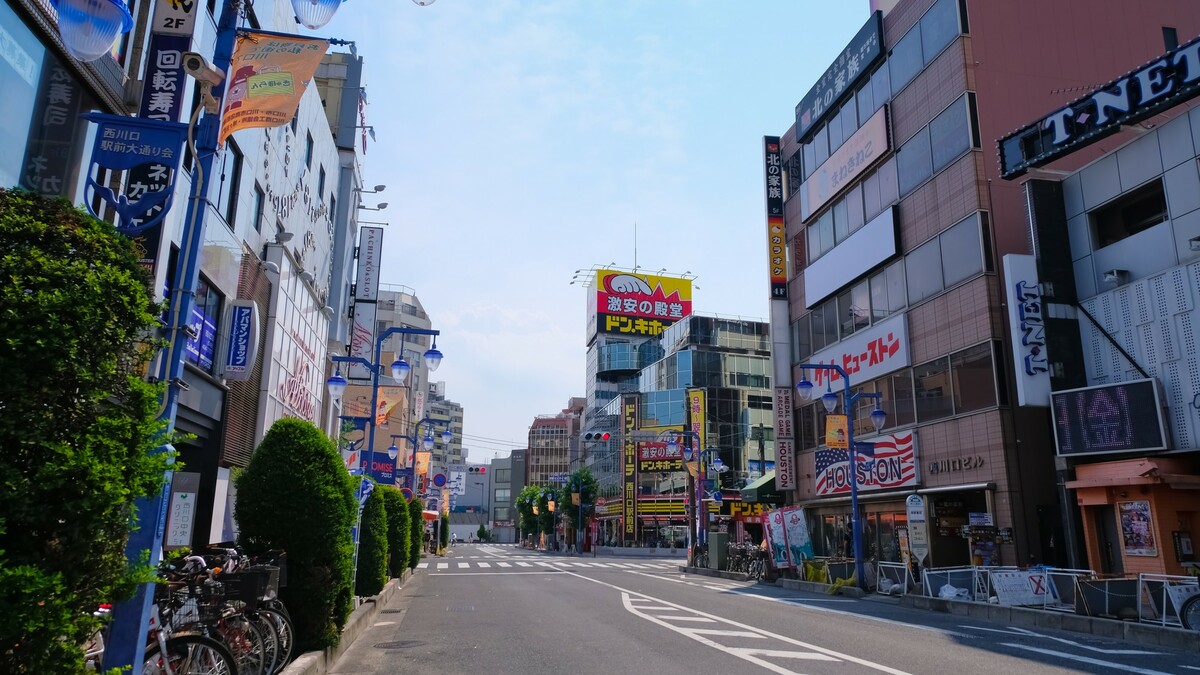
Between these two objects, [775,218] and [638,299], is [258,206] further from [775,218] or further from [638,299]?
[638,299]

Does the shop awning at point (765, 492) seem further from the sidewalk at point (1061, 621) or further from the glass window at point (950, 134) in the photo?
the glass window at point (950, 134)

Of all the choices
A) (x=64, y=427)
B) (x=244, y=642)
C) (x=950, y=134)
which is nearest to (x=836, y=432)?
(x=950, y=134)

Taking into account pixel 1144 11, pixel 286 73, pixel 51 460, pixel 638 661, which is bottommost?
pixel 638 661

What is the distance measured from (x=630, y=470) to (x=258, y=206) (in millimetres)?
63567

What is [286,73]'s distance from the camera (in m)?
7.60

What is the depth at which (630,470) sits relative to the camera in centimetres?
8075

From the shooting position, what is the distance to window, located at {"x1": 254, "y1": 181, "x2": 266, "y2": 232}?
2056 cm

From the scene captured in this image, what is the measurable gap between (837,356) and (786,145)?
40.0 ft

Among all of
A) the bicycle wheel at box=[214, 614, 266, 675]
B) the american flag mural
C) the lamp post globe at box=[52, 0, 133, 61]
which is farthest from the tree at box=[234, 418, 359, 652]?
the american flag mural

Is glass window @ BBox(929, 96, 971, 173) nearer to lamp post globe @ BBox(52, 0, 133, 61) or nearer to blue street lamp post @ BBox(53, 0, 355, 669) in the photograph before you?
blue street lamp post @ BBox(53, 0, 355, 669)

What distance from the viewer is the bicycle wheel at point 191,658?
20.5ft

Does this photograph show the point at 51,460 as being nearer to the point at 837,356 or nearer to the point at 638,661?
the point at 638,661

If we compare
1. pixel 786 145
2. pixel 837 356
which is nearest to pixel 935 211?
pixel 837 356

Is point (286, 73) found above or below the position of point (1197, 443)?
above
